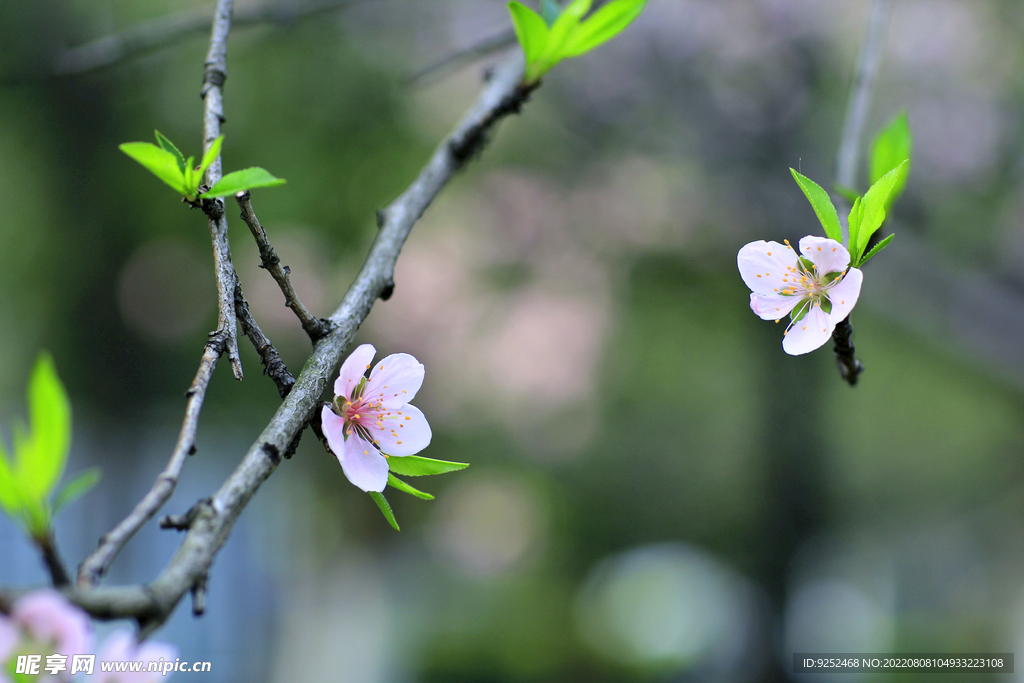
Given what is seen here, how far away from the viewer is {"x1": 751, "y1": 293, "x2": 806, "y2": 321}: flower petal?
0.48 m

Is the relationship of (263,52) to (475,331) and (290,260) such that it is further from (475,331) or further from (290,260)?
(475,331)

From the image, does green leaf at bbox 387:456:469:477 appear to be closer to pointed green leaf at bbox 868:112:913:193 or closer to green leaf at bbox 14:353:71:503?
green leaf at bbox 14:353:71:503

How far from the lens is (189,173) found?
15.4 inches

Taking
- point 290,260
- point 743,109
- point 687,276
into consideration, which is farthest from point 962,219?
point 290,260

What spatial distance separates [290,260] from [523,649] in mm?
2019

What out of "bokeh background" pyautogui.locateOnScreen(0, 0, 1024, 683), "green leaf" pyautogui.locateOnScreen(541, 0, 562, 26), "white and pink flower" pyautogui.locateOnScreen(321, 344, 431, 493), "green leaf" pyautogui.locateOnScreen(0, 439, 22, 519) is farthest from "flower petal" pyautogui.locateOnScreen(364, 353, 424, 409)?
"bokeh background" pyautogui.locateOnScreen(0, 0, 1024, 683)

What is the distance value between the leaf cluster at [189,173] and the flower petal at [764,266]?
0.33 m

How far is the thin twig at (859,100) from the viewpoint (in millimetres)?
685

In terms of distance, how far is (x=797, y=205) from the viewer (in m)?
2.26

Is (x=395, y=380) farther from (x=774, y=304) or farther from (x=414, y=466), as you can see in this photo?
(x=774, y=304)

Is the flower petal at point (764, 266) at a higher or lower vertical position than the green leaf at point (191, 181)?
higher

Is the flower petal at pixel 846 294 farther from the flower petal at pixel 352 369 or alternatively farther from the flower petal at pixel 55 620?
the flower petal at pixel 55 620

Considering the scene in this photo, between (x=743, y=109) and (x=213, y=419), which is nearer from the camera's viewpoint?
(x=743, y=109)

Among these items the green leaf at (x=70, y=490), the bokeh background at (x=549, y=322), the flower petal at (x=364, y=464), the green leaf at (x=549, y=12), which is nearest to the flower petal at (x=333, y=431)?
the flower petal at (x=364, y=464)
